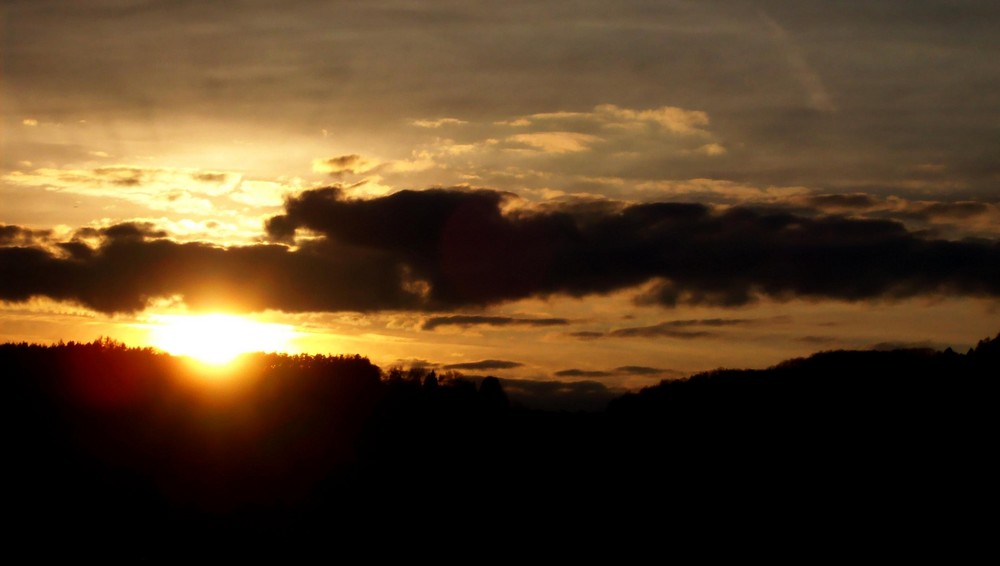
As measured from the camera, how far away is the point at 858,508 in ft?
120

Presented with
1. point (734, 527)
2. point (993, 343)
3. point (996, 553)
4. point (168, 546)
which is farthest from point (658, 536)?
point (168, 546)

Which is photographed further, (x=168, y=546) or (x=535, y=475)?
(x=535, y=475)

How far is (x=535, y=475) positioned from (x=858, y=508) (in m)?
18.1

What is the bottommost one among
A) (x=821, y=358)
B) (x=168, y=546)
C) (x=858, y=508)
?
(x=168, y=546)

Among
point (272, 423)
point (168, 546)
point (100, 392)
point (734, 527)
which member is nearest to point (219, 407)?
point (272, 423)

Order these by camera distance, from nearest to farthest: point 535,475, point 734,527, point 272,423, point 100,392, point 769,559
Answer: point 769,559, point 734,527, point 535,475, point 272,423, point 100,392

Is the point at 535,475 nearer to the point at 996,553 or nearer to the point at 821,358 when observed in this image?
the point at 821,358

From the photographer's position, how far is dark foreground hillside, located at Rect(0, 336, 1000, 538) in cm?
3931

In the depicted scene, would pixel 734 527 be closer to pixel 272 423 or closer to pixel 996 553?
pixel 996 553

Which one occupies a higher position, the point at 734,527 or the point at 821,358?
the point at 821,358

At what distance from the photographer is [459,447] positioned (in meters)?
61.3

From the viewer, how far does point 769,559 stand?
35812mm

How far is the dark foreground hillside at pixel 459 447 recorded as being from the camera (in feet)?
129

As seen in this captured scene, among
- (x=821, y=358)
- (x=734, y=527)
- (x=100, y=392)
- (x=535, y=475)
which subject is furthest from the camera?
(x=100, y=392)
